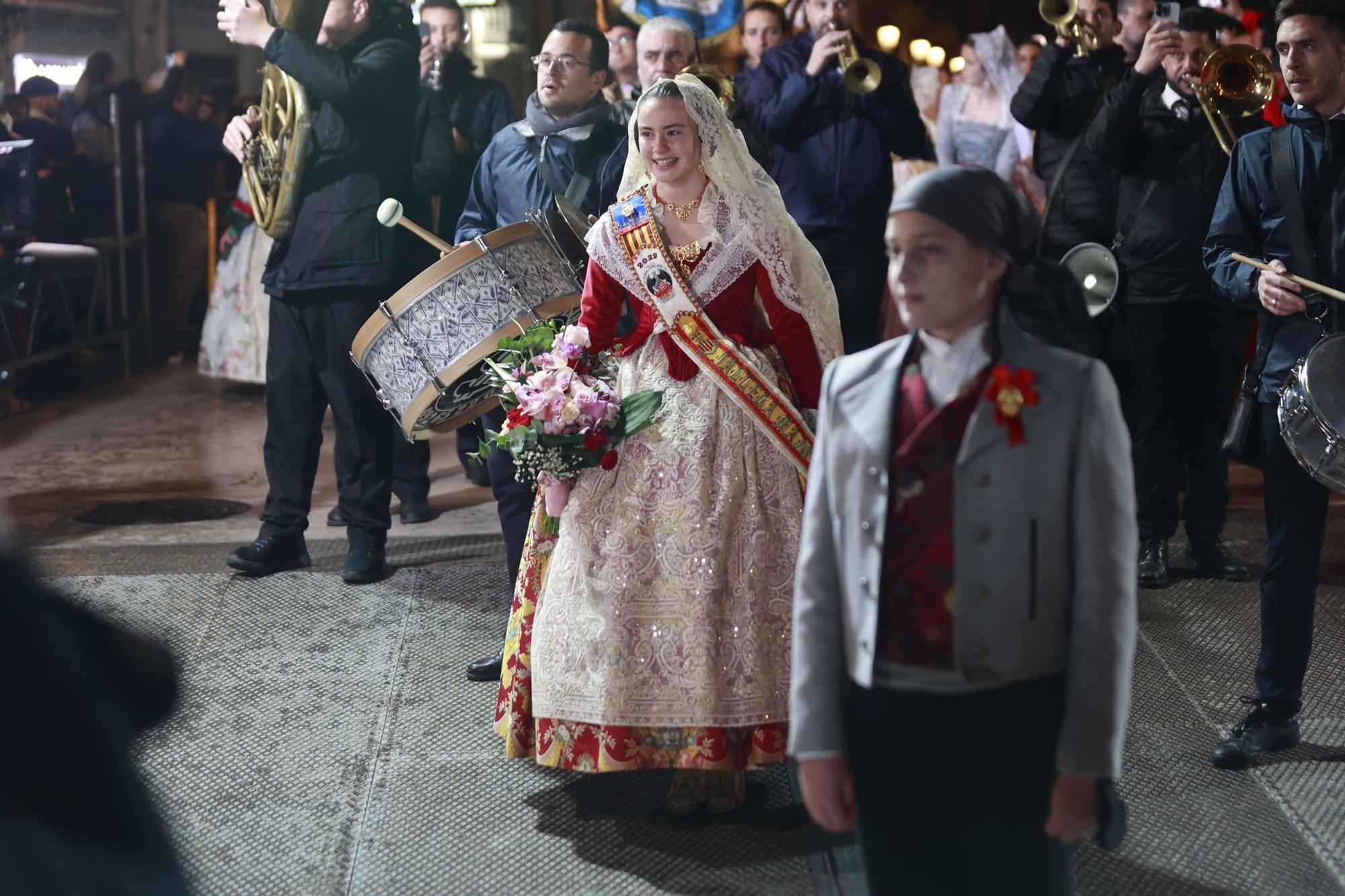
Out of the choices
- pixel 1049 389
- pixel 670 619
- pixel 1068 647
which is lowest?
pixel 670 619

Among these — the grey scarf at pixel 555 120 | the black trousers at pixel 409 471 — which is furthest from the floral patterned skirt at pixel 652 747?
the black trousers at pixel 409 471

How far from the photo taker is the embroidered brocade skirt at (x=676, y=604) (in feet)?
11.2

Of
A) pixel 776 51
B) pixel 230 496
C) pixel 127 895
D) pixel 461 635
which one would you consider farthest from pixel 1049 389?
pixel 230 496

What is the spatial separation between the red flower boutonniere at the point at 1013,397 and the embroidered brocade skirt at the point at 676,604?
1.53 metres

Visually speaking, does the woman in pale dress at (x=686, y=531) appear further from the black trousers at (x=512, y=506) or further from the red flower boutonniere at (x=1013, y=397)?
the red flower boutonniere at (x=1013, y=397)

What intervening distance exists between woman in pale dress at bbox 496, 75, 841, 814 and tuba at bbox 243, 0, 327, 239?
1.92 meters

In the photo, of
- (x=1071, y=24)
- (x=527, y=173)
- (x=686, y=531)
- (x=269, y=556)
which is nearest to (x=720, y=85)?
(x=527, y=173)

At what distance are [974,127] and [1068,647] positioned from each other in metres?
6.67

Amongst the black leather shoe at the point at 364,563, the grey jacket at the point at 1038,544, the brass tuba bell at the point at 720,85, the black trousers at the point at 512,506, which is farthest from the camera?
the black leather shoe at the point at 364,563

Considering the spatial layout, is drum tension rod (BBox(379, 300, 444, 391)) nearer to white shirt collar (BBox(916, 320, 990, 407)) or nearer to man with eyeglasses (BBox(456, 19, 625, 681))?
man with eyeglasses (BBox(456, 19, 625, 681))

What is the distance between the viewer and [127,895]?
1670 mm

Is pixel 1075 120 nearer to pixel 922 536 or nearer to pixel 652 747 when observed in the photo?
pixel 652 747

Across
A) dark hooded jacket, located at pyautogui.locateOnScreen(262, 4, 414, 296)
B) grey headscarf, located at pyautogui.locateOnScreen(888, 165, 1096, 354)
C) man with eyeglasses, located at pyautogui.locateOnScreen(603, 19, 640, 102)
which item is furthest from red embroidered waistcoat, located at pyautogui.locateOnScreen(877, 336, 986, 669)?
man with eyeglasses, located at pyautogui.locateOnScreen(603, 19, 640, 102)

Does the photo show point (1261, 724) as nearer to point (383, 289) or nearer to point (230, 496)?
point (383, 289)
